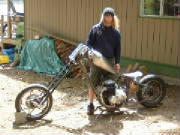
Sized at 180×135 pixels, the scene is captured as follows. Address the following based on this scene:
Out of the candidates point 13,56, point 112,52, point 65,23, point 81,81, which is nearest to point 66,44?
point 65,23

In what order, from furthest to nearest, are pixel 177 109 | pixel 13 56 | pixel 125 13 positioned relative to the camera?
1. pixel 13 56
2. pixel 125 13
3. pixel 177 109

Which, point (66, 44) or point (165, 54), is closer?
point (165, 54)

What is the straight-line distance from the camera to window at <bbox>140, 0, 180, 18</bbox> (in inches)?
317

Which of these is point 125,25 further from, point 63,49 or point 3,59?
point 3,59

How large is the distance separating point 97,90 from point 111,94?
0.28m

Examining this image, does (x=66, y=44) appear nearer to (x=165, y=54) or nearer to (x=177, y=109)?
(x=165, y=54)

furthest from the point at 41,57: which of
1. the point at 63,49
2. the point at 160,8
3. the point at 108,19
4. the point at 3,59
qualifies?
the point at 108,19

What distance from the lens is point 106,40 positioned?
5.64 meters

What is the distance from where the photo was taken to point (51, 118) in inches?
228

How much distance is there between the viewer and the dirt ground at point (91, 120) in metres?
5.11

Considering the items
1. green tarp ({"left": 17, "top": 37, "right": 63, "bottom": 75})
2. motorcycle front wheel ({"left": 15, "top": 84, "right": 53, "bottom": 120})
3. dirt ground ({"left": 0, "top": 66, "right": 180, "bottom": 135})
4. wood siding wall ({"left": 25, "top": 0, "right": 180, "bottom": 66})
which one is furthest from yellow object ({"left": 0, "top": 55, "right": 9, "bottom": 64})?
motorcycle front wheel ({"left": 15, "top": 84, "right": 53, "bottom": 120})

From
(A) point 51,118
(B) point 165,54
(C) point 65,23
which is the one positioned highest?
(C) point 65,23

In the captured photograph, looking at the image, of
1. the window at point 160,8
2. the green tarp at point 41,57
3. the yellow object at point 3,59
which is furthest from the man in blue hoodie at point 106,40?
the yellow object at point 3,59

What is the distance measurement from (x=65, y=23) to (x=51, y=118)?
6.07m
